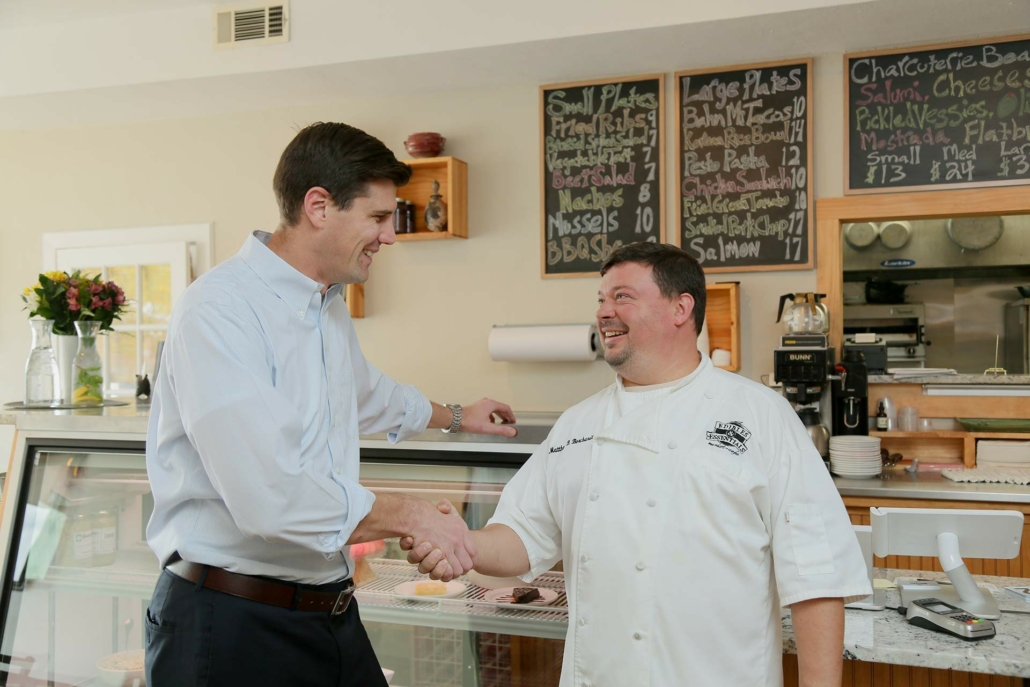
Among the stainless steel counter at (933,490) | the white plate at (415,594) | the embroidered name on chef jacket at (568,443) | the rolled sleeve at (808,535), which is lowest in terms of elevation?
the white plate at (415,594)

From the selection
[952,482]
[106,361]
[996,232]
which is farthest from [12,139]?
[996,232]

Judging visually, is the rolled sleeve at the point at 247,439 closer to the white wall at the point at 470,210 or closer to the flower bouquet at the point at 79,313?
the flower bouquet at the point at 79,313

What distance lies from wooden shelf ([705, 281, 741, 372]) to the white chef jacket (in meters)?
2.37

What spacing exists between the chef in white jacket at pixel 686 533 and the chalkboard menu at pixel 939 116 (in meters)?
2.61

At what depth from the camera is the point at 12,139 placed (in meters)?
5.68

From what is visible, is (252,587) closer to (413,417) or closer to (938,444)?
(413,417)

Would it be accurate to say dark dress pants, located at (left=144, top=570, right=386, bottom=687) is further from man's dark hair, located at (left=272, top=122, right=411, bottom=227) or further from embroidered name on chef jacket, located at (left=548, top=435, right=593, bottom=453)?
man's dark hair, located at (left=272, top=122, right=411, bottom=227)

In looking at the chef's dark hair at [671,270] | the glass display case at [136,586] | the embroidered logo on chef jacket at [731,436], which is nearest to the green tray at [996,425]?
the glass display case at [136,586]

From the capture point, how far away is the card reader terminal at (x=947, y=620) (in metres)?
1.98

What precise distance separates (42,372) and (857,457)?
3.24 metres

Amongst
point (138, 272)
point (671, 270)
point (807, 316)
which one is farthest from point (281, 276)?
point (138, 272)

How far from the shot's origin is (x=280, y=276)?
190 centimetres

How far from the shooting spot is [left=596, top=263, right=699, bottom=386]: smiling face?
201cm

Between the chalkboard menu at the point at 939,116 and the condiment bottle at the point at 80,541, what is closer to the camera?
the condiment bottle at the point at 80,541
